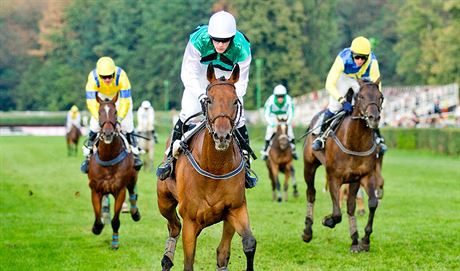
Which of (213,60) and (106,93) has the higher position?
(213,60)

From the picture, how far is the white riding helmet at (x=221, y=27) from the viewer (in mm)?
8273

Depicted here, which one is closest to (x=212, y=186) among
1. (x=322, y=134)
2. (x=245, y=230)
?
(x=245, y=230)

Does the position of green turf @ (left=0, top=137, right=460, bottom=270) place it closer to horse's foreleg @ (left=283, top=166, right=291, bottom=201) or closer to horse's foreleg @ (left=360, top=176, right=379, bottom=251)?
horse's foreleg @ (left=360, top=176, right=379, bottom=251)

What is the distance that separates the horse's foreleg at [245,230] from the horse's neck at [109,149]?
184 inches

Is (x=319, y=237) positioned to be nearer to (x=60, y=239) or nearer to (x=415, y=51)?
(x=60, y=239)

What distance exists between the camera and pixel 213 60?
28.7 ft

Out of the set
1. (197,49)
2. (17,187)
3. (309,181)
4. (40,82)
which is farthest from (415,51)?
(197,49)

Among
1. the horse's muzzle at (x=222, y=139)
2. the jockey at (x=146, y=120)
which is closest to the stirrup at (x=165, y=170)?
the horse's muzzle at (x=222, y=139)

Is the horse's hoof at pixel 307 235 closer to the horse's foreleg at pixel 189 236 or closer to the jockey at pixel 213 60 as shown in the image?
the jockey at pixel 213 60

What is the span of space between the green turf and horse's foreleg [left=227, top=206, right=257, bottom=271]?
2518 millimetres

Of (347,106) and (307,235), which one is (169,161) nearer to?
(347,106)

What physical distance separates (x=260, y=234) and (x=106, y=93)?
2.81 metres

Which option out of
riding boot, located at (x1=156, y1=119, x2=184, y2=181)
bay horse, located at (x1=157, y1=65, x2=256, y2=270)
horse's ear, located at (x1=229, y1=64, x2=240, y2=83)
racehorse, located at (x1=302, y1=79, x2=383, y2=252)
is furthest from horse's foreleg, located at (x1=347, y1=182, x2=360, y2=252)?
horse's ear, located at (x1=229, y1=64, x2=240, y2=83)

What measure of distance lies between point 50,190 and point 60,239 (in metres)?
8.67
